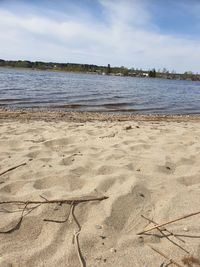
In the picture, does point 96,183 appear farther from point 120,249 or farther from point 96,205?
point 120,249

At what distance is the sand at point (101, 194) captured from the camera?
7.67 ft

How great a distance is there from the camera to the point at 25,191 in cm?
325

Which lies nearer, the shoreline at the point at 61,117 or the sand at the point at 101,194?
the sand at the point at 101,194

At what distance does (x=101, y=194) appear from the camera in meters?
3.21

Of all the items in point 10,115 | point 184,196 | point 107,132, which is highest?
point 184,196

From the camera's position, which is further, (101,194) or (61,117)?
(61,117)

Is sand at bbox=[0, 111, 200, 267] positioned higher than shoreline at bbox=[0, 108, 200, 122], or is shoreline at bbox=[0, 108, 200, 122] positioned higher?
sand at bbox=[0, 111, 200, 267]

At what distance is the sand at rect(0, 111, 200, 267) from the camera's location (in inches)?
92.0

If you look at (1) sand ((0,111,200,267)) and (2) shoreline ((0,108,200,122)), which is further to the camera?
(2) shoreline ((0,108,200,122))

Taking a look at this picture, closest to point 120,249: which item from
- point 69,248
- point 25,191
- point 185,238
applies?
point 69,248

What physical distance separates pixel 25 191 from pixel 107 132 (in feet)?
11.2

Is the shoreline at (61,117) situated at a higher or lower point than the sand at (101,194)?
lower

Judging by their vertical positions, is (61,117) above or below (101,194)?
below

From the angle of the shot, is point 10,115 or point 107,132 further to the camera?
point 10,115
